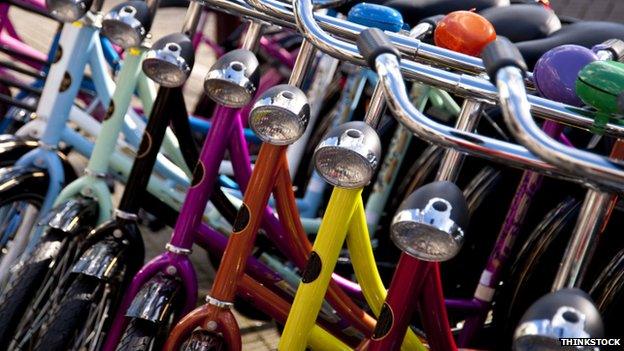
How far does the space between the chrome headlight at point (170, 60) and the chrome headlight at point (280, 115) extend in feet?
1.34

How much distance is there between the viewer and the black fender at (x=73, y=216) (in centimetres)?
252

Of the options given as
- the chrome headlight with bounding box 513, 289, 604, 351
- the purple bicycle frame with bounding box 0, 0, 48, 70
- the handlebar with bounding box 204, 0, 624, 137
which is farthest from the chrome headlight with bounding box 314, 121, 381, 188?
the purple bicycle frame with bounding box 0, 0, 48, 70

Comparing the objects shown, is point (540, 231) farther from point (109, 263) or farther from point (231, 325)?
point (109, 263)

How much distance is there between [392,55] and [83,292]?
3.88ft

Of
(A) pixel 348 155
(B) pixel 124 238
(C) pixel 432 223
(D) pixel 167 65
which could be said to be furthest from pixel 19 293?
(C) pixel 432 223

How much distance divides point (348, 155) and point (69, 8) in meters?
1.17

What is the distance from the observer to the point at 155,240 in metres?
4.06

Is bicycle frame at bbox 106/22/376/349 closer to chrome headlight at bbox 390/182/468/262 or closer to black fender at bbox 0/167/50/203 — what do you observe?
black fender at bbox 0/167/50/203

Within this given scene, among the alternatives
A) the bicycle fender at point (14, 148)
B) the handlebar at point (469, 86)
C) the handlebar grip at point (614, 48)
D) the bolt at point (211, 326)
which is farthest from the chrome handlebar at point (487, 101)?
the bicycle fender at point (14, 148)

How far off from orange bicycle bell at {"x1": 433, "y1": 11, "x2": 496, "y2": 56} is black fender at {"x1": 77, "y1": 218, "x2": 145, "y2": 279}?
3.41 feet

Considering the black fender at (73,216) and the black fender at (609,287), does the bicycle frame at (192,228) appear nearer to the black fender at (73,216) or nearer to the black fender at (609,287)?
the black fender at (73,216)

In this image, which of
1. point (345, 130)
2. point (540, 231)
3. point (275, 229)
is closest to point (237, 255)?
point (275, 229)

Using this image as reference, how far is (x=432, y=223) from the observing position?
65.6 inches

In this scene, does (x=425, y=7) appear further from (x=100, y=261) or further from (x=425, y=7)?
(x=100, y=261)
